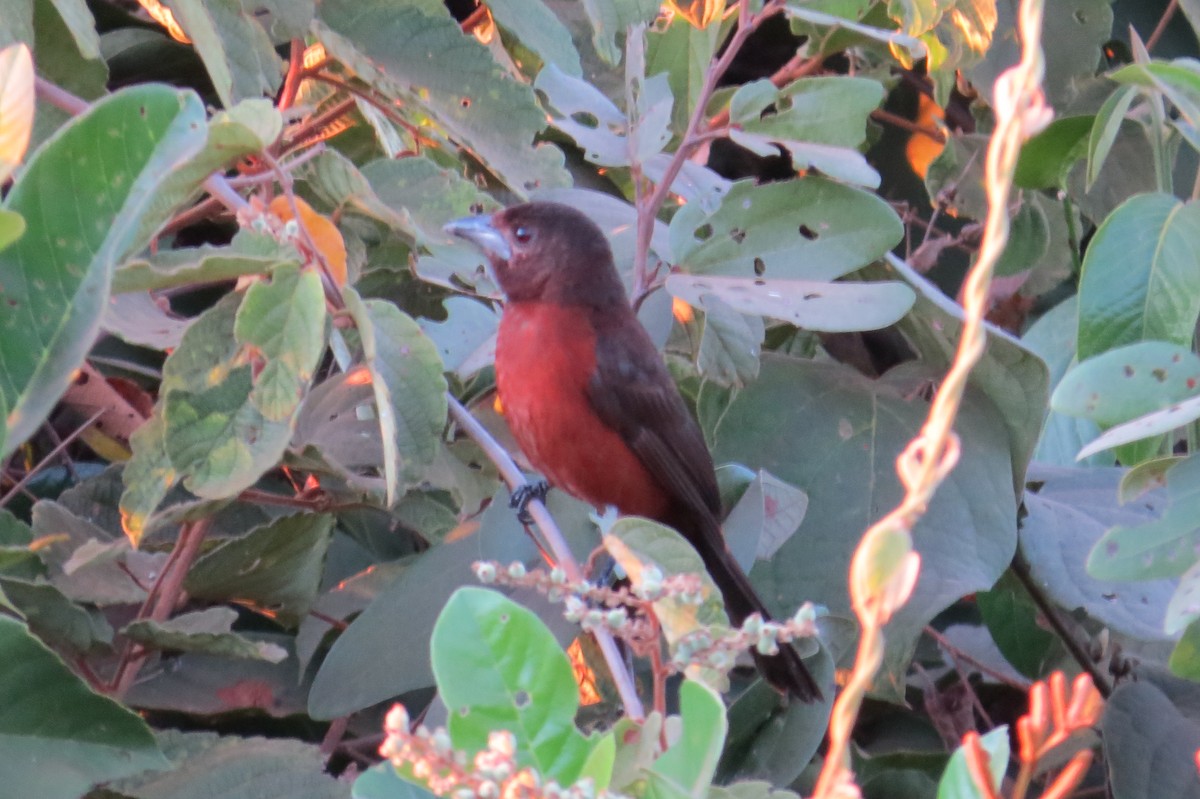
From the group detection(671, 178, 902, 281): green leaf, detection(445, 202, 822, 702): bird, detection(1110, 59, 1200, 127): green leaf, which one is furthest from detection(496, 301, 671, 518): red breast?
detection(1110, 59, 1200, 127): green leaf

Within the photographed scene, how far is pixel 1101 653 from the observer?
3.34m

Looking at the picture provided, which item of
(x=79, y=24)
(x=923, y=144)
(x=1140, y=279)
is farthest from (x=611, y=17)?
(x=923, y=144)

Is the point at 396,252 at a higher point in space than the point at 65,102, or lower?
lower

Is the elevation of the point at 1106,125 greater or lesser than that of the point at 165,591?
greater

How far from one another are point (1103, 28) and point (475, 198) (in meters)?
2.22

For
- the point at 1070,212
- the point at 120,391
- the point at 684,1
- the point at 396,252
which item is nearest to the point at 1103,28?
the point at 1070,212

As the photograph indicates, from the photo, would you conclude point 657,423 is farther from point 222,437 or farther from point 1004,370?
point 222,437

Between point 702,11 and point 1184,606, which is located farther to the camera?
point 702,11

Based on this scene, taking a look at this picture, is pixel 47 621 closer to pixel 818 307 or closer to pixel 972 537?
pixel 818 307

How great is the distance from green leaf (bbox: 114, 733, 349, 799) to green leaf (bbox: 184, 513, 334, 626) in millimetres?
361

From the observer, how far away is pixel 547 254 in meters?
3.69

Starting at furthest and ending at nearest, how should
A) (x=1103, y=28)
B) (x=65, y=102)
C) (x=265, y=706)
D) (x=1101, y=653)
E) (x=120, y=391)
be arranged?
1. (x=1103, y=28)
2. (x=1101, y=653)
3. (x=120, y=391)
4. (x=265, y=706)
5. (x=65, y=102)

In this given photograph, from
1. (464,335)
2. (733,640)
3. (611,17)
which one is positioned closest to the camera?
(733,640)

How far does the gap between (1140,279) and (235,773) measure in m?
1.74
